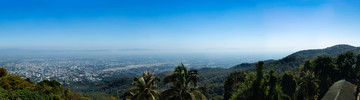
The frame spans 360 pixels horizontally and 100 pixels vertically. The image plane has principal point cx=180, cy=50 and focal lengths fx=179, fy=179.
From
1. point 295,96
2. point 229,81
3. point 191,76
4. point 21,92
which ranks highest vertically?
point 191,76

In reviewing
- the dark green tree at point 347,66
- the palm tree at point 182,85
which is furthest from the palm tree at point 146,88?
the dark green tree at point 347,66

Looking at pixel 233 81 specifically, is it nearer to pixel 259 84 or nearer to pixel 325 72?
pixel 259 84

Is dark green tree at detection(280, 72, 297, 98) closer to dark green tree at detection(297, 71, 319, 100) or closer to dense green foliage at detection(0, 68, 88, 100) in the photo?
dark green tree at detection(297, 71, 319, 100)

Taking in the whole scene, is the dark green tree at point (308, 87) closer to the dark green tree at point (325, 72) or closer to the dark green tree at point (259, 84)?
the dark green tree at point (325, 72)

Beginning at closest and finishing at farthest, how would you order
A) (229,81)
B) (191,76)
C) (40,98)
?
(191,76) < (40,98) < (229,81)

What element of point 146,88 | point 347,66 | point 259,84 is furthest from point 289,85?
point 146,88

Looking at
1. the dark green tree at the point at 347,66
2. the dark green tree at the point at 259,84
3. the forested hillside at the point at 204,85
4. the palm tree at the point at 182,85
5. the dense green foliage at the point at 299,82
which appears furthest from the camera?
the dark green tree at the point at 347,66

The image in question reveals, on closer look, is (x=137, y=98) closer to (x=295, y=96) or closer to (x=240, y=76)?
(x=240, y=76)

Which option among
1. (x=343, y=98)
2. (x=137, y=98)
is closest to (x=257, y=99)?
(x=343, y=98)
